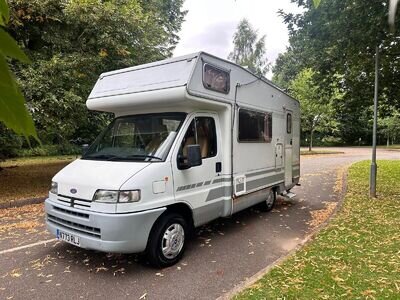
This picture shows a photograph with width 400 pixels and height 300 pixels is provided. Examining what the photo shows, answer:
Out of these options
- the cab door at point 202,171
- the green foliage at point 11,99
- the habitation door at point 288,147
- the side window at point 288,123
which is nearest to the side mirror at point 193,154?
the cab door at point 202,171

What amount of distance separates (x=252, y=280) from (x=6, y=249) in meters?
4.03

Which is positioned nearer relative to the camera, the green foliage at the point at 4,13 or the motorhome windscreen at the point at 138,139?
the green foliage at the point at 4,13

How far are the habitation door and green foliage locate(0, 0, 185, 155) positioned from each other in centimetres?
570

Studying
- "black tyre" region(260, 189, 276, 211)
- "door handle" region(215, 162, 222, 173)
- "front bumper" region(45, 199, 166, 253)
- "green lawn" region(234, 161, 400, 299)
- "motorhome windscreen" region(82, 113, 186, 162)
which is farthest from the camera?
"black tyre" region(260, 189, 276, 211)

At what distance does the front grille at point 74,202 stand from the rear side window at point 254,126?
3.09 m

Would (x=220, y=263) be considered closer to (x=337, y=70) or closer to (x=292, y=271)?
(x=292, y=271)

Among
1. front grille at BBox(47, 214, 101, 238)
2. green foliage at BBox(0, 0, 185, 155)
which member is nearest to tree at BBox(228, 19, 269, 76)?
green foliage at BBox(0, 0, 185, 155)

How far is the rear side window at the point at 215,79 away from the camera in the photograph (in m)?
5.32

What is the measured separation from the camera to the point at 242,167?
6305 millimetres

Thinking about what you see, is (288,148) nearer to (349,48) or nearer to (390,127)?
(349,48)

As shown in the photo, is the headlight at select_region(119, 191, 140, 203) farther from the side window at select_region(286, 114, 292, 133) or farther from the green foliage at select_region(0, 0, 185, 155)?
the side window at select_region(286, 114, 292, 133)

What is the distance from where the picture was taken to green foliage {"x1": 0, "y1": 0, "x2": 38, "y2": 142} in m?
0.49

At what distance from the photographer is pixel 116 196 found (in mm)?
4152

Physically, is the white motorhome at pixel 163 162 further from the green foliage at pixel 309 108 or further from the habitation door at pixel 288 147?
the green foliage at pixel 309 108
